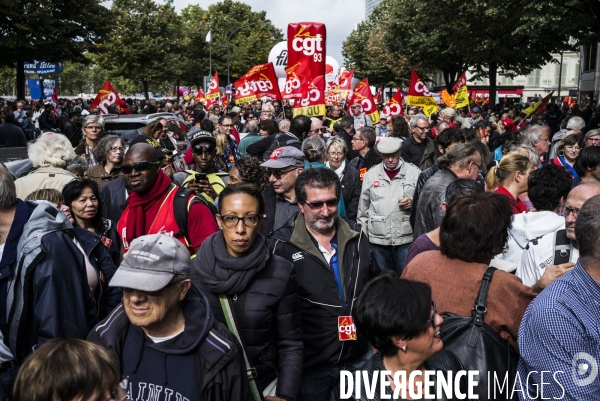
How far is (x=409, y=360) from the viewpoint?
2537 mm

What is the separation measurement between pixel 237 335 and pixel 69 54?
27420mm

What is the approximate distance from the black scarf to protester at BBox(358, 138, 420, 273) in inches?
139

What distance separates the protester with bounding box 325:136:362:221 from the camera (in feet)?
24.1

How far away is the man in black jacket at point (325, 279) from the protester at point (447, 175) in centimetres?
160

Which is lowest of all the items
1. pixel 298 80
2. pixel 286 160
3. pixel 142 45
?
pixel 286 160

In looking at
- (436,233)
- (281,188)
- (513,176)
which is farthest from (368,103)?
(436,233)

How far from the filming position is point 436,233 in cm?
404

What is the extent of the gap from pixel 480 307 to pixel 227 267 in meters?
1.18

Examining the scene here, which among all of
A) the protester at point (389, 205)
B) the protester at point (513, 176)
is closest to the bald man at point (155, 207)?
the protester at point (513, 176)

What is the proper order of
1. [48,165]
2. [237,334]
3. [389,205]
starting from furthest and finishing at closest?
1. [389,205]
2. [48,165]
3. [237,334]

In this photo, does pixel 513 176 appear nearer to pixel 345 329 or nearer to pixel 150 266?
pixel 345 329

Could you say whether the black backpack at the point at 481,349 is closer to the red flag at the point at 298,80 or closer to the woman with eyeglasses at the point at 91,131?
the woman with eyeglasses at the point at 91,131

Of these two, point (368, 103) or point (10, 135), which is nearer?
point (10, 135)

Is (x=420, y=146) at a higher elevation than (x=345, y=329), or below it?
higher
